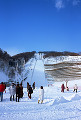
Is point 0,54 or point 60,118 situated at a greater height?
point 0,54

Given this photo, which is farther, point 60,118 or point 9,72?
point 9,72

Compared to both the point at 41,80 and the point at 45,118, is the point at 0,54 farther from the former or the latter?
the point at 45,118

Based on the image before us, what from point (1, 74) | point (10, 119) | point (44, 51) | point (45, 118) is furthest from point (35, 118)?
point (44, 51)

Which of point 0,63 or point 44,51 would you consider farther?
point 44,51

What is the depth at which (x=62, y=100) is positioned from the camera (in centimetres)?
993

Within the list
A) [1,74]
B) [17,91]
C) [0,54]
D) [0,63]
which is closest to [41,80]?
[1,74]

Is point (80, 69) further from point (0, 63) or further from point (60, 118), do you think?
point (60, 118)

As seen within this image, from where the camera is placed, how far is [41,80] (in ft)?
123

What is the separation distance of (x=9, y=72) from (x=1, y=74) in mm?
5032

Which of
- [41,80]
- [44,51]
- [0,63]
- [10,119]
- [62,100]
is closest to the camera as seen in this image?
[10,119]

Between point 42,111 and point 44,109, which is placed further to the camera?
point 44,109

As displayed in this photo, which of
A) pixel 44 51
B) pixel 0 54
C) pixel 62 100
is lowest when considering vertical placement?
pixel 62 100

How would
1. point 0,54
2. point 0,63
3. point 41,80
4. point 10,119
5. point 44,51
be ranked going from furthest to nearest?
point 44,51 → point 0,54 → point 0,63 → point 41,80 → point 10,119

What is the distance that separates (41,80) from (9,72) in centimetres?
1188
